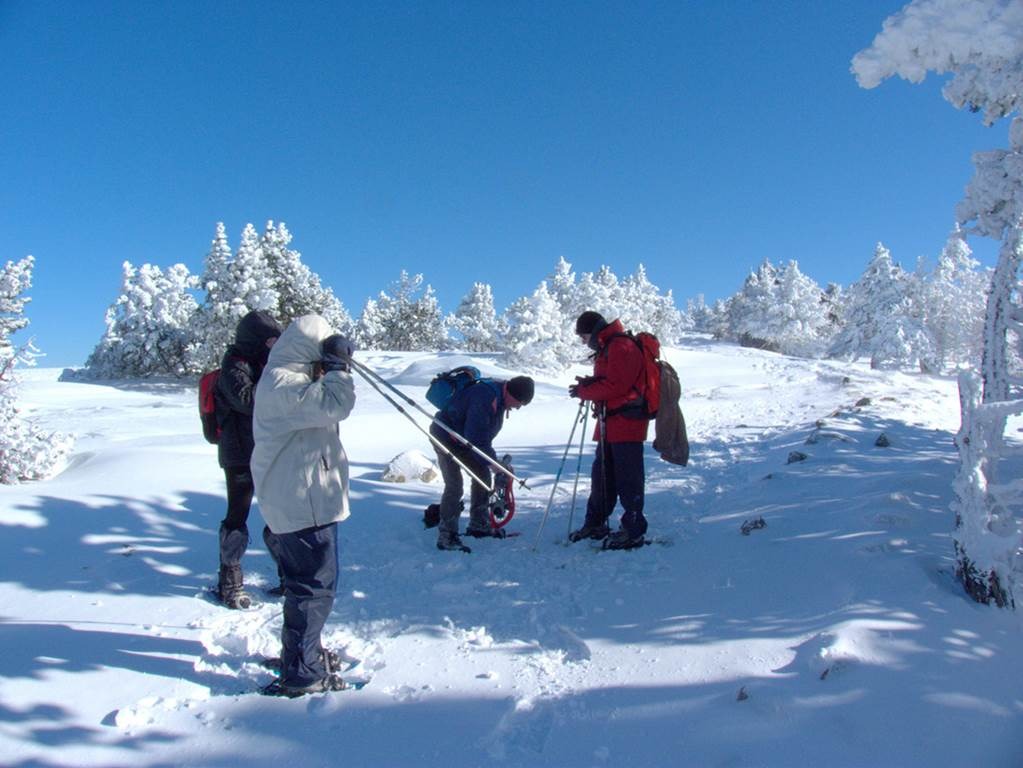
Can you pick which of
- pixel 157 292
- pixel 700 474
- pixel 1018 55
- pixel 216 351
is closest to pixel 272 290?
pixel 216 351

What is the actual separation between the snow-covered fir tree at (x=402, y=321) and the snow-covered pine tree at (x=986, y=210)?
6084 centimetres

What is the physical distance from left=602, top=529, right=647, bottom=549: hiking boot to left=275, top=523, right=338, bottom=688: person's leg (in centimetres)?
300

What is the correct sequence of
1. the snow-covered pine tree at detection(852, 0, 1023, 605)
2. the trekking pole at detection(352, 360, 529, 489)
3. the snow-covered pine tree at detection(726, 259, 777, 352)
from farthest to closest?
1. the snow-covered pine tree at detection(726, 259, 777, 352)
2. the trekking pole at detection(352, 360, 529, 489)
3. the snow-covered pine tree at detection(852, 0, 1023, 605)

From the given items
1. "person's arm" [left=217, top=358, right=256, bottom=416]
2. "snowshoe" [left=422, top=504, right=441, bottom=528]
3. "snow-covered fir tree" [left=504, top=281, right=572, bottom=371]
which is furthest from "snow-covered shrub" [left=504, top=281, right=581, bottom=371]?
"person's arm" [left=217, top=358, right=256, bottom=416]

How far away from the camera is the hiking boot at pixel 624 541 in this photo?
562cm

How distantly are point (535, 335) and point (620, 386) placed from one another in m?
34.7

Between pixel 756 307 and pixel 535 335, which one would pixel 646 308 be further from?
pixel 535 335

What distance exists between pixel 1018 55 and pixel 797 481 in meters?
4.69

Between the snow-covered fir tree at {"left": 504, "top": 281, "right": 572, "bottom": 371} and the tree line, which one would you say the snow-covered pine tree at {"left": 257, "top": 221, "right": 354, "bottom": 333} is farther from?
the snow-covered fir tree at {"left": 504, "top": 281, "right": 572, "bottom": 371}

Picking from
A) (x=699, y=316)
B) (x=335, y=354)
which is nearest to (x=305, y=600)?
(x=335, y=354)

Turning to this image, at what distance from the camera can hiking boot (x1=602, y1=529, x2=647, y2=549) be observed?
562cm

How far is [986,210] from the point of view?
6238 mm

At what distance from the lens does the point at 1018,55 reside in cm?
549

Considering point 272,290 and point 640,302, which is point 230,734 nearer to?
point 272,290
